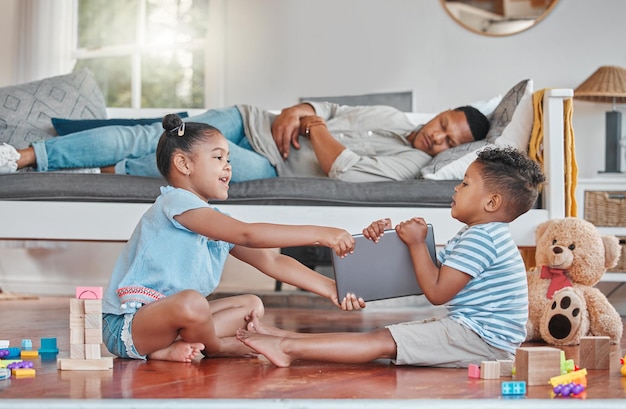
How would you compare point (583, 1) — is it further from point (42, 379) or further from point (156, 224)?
point (42, 379)

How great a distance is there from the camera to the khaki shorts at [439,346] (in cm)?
156

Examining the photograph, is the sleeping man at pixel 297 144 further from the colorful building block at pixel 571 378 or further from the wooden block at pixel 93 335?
the colorful building block at pixel 571 378

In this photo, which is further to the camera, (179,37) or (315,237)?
(179,37)

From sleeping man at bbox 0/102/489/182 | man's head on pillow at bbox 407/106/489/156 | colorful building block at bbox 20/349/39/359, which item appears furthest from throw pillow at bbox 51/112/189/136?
colorful building block at bbox 20/349/39/359

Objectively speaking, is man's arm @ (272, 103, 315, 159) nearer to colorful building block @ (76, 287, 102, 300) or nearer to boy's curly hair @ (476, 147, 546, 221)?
boy's curly hair @ (476, 147, 546, 221)

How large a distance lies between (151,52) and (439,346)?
9.82 feet

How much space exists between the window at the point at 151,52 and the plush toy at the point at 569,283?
2321 millimetres

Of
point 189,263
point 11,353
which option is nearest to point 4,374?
point 11,353

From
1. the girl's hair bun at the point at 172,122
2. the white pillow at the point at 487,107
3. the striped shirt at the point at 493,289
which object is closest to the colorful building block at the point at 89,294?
the girl's hair bun at the point at 172,122

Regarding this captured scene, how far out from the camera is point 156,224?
1.64 m

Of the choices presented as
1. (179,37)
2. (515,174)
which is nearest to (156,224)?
(515,174)

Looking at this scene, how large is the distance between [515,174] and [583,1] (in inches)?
95.5

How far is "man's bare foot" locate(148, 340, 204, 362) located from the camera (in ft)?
5.17

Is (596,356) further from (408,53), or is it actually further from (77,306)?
(408,53)
